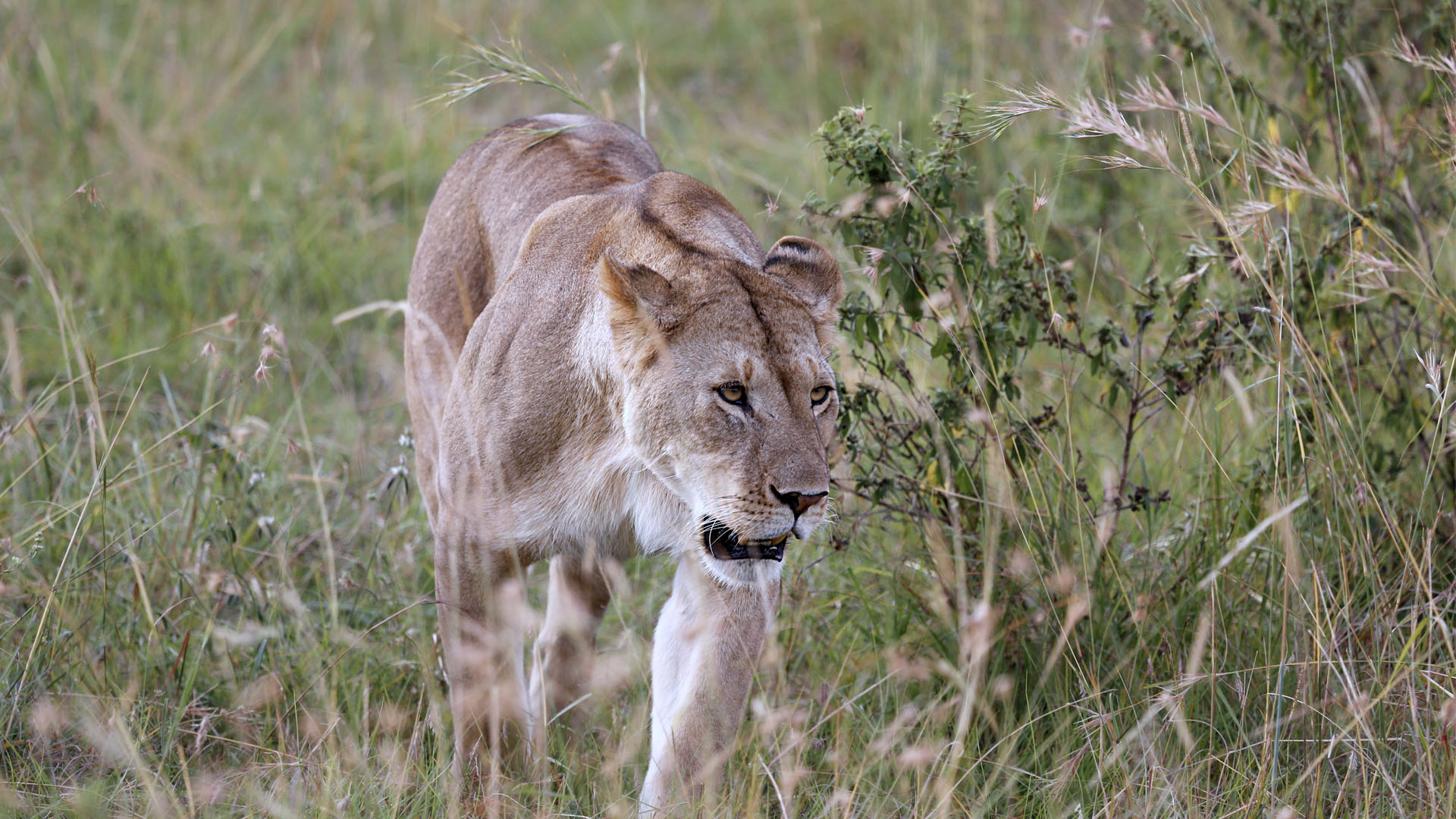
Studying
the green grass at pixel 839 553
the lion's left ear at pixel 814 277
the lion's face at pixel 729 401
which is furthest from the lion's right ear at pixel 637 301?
the green grass at pixel 839 553

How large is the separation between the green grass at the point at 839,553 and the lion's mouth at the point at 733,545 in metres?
0.25

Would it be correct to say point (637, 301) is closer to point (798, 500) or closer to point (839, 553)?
point (798, 500)

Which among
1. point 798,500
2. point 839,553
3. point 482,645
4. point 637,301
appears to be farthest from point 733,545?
point 839,553

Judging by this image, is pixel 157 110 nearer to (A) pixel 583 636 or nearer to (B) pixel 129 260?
(B) pixel 129 260

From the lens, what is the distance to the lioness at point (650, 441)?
278 centimetres

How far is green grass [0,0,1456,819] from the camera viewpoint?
2.82 metres

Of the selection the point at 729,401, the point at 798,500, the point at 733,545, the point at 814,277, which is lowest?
the point at 733,545

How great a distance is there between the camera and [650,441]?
2.87 m

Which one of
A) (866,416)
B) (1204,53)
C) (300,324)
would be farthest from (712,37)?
(866,416)

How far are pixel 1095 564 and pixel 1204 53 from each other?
2.04 metres

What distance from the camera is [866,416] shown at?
13.0 feet

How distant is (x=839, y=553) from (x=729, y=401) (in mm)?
1021

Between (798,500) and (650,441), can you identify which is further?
(650,441)

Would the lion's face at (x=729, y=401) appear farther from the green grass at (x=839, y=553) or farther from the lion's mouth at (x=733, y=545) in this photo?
the green grass at (x=839, y=553)
